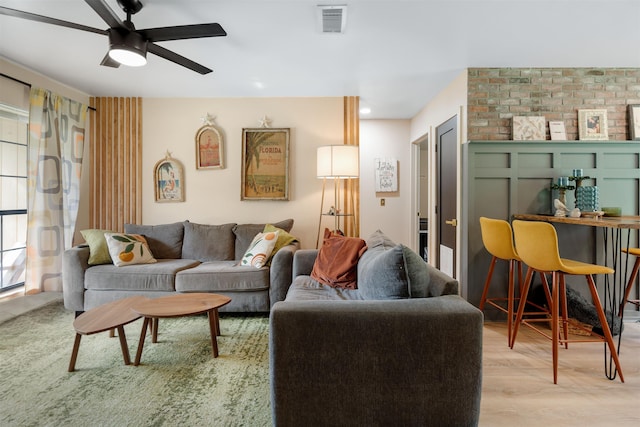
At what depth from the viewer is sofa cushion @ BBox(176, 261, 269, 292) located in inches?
113

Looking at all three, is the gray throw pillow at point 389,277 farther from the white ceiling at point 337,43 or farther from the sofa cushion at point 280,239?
the white ceiling at point 337,43

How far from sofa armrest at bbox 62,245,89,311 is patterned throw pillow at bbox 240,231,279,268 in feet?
4.80

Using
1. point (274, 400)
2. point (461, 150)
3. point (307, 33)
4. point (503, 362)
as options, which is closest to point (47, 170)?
point (307, 33)

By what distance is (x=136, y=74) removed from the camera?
10.5ft

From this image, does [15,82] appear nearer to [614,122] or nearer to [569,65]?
[569,65]

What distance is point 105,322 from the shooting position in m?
1.99

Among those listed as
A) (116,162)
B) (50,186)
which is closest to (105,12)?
(50,186)

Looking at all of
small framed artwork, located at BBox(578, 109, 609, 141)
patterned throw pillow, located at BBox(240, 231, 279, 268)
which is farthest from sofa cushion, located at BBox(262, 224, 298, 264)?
small framed artwork, located at BBox(578, 109, 609, 141)

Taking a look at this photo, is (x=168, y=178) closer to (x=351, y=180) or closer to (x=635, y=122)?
(x=351, y=180)

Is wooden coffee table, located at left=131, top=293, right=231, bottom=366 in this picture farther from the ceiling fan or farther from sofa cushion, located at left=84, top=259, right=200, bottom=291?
the ceiling fan

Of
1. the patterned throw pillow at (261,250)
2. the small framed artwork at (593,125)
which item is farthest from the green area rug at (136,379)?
the small framed artwork at (593,125)

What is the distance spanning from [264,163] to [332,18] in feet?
6.53

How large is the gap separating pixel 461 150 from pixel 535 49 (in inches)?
38.9

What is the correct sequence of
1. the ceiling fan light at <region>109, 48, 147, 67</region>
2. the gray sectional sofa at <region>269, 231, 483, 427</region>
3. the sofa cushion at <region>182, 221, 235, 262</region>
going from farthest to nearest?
the sofa cushion at <region>182, 221, 235, 262</region> → the ceiling fan light at <region>109, 48, 147, 67</region> → the gray sectional sofa at <region>269, 231, 483, 427</region>
